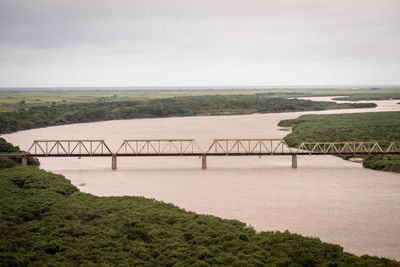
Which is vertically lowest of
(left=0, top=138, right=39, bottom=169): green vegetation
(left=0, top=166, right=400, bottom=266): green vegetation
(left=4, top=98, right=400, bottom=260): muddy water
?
(left=4, top=98, right=400, bottom=260): muddy water

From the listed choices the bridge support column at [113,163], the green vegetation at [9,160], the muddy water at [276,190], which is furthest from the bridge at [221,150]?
the muddy water at [276,190]

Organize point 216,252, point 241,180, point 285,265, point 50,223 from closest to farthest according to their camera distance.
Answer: point 285,265 → point 216,252 → point 50,223 → point 241,180

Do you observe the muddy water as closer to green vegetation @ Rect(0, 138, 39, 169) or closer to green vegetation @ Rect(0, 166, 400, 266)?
green vegetation @ Rect(0, 138, 39, 169)

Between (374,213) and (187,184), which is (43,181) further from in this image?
(374,213)

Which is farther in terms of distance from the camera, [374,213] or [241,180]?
[241,180]

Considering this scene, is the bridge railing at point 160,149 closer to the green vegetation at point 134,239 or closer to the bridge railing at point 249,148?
the bridge railing at point 249,148

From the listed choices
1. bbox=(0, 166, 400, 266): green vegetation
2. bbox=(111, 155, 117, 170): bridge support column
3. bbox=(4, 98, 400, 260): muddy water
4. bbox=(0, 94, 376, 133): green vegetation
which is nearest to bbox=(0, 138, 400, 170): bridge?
bbox=(111, 155, 117, 170): bridge support column

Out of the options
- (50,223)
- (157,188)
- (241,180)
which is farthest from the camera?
(241,180)

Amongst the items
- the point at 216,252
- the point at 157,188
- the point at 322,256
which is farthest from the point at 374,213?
the point at 157,188
